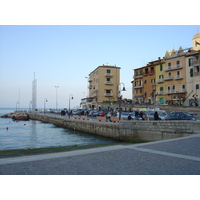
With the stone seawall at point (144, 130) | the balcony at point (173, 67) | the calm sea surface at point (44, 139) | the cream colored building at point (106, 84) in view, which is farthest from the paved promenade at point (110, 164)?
the cream colored building at point (106, 84)

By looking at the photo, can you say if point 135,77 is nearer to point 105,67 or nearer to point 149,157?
point 105,67

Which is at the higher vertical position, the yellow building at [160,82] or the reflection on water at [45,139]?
the yellow building at [160,82]

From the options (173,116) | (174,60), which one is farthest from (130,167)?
(174,60)

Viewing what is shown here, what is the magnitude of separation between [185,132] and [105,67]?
158ft

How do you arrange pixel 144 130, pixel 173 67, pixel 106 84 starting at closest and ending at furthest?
pixel 144 130, pixel 173 67, pixel 106 84

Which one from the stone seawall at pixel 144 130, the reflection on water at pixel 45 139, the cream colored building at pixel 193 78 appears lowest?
the reflection on water at pixel 45 139

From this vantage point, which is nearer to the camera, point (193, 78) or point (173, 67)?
point (193, 78)

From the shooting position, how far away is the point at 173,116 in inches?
879

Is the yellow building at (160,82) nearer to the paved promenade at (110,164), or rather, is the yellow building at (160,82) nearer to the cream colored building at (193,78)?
the cream colored building at (193,78)

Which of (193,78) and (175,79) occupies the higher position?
(175,79)

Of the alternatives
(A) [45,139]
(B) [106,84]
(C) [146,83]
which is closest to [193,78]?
(C) [146,83]

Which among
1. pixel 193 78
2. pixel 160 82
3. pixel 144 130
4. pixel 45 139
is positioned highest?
pixel 160 82

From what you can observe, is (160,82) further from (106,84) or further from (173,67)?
(106,84)

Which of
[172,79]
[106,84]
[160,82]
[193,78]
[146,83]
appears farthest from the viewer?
[106,84]
